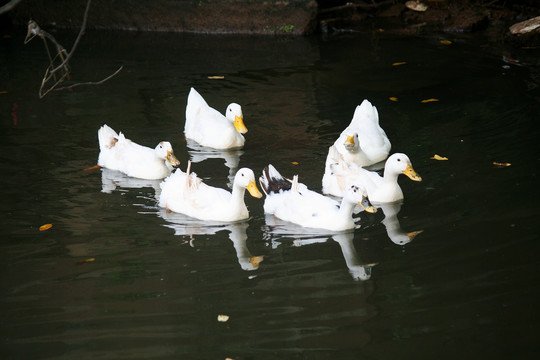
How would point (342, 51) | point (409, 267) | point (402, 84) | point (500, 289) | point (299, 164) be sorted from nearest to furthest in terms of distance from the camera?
point (500, 289) < point (409, 267) < point (299, 164) < point (402, 84) < point (342, 51)

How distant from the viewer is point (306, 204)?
6.64 m

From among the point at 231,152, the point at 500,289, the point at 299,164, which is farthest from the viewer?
the point at 231,152

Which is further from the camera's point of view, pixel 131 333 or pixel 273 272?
pixel 273 272

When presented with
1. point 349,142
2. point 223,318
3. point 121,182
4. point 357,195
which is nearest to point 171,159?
point 121,182

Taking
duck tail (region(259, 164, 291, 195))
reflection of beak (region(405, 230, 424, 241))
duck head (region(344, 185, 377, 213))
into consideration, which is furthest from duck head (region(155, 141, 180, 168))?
reflection of beak (region(405, 230, 424, 241))

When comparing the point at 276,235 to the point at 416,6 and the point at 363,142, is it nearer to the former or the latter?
the point at 363,142

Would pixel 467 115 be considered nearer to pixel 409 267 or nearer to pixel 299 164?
pixel 299 164

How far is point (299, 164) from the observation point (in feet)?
26.3

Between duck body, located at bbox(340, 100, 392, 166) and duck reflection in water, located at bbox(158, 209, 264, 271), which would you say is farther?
duck body, located at bbox(340, 100, 392, 166)

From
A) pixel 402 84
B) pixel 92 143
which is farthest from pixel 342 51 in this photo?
pixel 92 143

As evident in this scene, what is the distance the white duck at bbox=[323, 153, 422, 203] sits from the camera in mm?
6980

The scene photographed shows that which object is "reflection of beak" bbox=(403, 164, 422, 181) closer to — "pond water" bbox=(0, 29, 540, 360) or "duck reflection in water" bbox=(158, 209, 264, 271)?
"pond water" bbox=(0, 29, 540, 360)

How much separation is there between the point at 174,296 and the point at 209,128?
12.7 feet

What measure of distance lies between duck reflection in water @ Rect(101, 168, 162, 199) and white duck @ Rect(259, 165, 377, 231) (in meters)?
1.27
